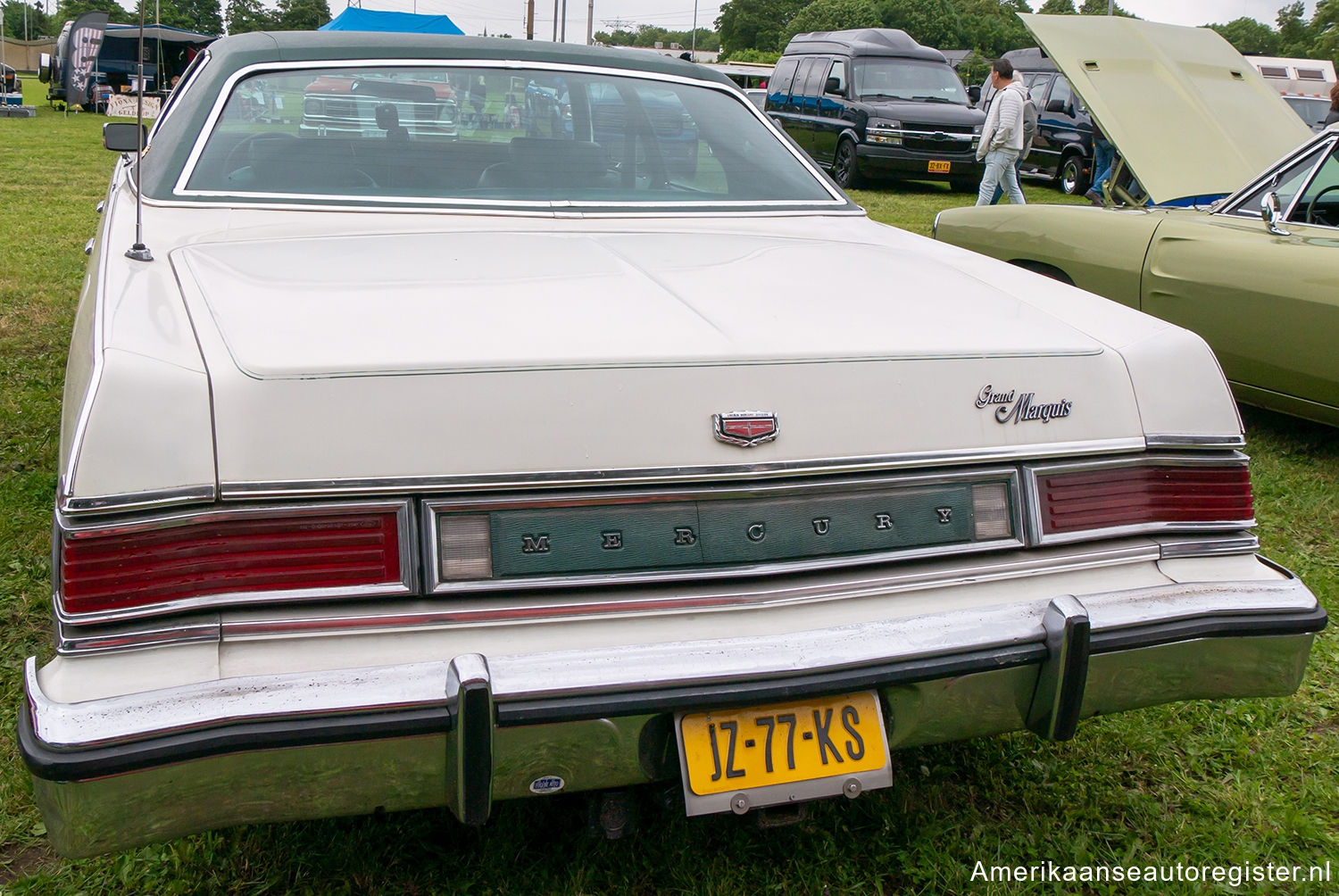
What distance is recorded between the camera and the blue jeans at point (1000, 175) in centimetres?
933

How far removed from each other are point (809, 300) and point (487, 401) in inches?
27.9

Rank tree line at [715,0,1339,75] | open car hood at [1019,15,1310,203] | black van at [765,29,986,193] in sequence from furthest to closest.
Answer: tree line at [715,0,1339,75] → black van at [765,29,986,193] → open car hood at [1019,15,1310,203]

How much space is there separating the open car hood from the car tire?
27.5 ft

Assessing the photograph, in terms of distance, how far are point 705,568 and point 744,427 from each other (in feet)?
0.75

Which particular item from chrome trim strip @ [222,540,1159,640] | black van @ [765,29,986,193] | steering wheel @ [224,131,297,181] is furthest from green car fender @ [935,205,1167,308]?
black van @ [765,29,986,193]

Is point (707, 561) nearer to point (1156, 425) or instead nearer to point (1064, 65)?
point (1156, 425)

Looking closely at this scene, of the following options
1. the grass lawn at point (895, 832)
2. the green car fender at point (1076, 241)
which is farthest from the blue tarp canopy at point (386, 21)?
the grass lawn at point (895, 832)

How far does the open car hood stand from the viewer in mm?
4949

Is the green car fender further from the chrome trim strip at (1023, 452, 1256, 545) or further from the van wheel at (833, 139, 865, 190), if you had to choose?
the van wheel at (833, 139, 865, 190)

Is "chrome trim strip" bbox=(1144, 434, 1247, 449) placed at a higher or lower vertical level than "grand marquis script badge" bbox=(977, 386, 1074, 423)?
lower

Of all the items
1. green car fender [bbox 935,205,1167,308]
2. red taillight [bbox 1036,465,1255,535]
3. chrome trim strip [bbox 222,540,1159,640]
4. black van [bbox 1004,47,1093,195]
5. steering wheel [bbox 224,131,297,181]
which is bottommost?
chrome trim strip [bbox 222,540,1159,640]

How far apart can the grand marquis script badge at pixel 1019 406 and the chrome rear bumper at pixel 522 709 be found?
31 cm

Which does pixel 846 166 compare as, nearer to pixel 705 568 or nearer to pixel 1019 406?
pixel 1019 406

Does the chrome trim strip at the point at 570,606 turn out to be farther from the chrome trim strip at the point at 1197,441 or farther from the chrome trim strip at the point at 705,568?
the chrome trim strip at the point at 1197,441
